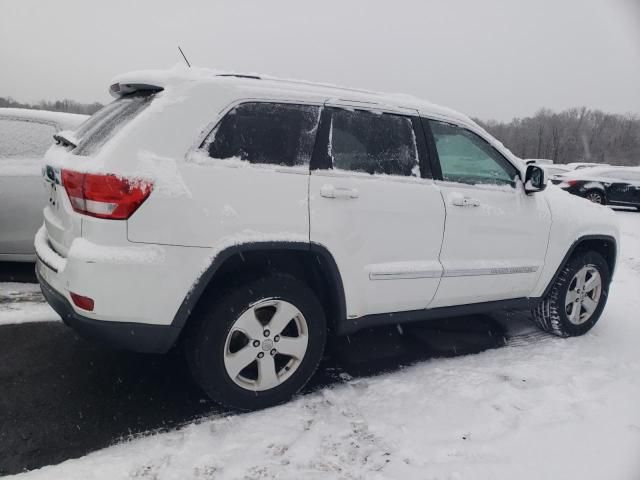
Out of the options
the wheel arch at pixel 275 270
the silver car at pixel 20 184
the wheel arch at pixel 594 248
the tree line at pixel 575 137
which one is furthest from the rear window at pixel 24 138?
the tree line at pixel 575 137

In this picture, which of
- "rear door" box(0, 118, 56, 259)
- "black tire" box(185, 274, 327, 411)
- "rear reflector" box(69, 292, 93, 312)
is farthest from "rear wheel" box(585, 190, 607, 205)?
"rear reflector" box(69, 292, 93, 312)

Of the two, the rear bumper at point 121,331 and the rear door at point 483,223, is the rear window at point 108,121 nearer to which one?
the rear bumper at point 121,331

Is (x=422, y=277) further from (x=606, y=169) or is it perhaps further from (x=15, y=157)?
(x=606, y=169)

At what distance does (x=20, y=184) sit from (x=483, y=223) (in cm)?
394

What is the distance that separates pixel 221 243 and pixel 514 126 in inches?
4058

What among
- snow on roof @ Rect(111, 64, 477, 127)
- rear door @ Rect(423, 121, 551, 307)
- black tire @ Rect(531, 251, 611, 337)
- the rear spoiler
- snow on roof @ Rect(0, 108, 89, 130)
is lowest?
black tire @ Rect(531, 251, 611, 337)

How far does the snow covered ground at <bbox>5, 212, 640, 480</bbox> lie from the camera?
2158 mm

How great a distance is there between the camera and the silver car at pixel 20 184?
4.14 m

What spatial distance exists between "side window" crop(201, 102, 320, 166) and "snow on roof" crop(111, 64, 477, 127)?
121 mm

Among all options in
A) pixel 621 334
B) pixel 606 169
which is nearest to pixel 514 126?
pixel 606 169

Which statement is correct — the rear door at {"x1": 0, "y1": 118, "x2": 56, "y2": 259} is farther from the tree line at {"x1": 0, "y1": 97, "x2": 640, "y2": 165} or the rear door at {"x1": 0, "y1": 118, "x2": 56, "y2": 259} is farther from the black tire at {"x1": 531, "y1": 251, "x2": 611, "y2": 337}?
the tree line at {"x1": 0, "y1": 97, "x2": 640, "y2": 165}

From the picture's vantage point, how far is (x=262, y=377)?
102 inches

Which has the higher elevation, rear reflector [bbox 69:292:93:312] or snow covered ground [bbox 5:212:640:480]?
rear reflector [bbox 69:292:93:312]

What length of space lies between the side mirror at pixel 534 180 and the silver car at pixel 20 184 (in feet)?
13.1
